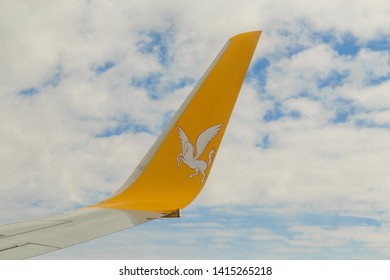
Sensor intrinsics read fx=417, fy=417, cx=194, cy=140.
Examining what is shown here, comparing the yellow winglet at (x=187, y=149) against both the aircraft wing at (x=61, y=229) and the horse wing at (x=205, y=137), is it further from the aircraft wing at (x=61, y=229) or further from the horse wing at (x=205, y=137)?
the aircraft wing at (x=61, y=229)

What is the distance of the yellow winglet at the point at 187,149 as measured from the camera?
983 cm

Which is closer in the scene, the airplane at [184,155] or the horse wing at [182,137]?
the airplane at [184,155]

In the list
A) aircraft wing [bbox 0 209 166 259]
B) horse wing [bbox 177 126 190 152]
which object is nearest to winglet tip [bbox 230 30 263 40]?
horse wing [bbox 177 126 190 152]

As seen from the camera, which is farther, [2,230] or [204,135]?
[204,135]

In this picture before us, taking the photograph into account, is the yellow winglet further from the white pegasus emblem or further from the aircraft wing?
the aircraft wing

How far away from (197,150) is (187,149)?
9.5 inches

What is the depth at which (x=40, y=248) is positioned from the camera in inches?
270

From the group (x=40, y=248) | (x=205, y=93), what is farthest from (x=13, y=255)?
(x=205, y=93)

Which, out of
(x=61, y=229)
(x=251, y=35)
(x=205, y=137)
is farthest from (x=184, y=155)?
(x=251, y=35)

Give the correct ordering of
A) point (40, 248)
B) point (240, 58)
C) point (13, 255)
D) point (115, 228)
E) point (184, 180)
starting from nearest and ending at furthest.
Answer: point (13, 255) < point (40, 248) < point (115, 228) < point (184, 180) < point (240, 58)

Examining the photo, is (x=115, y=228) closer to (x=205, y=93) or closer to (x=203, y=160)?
(x=203, y=160)

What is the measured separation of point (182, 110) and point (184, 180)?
1.71 metres

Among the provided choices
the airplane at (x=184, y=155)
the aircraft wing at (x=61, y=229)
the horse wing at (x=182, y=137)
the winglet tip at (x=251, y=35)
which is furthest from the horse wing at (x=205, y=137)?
the winglet tip at (x=251, y=35)

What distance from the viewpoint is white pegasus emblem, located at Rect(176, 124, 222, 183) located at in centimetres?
989
